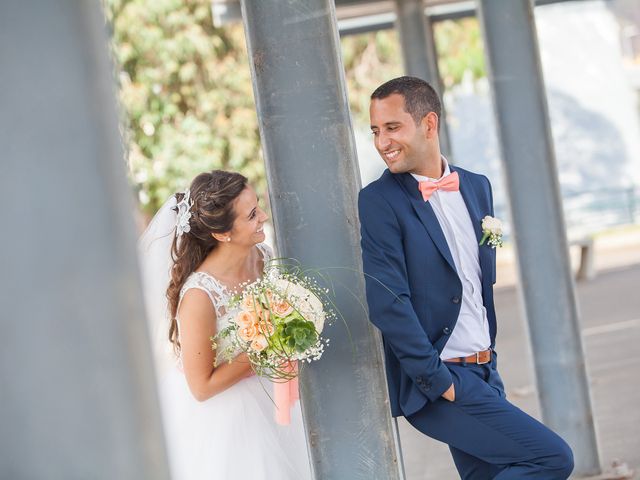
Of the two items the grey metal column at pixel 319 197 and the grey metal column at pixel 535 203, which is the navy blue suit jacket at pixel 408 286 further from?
the grey metal column at pixel 535 203

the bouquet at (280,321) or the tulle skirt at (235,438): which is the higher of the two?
the bouquet at (280,321)

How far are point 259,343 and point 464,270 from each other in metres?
0.86

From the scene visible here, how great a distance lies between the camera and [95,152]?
1756 mm

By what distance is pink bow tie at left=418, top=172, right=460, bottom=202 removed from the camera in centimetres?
451

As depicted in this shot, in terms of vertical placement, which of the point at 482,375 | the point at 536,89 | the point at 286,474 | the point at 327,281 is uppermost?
the point at 536,89

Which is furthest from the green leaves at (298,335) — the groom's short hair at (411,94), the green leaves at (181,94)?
the green leaves at (181,94)

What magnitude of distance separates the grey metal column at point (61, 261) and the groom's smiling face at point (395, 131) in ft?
8.93

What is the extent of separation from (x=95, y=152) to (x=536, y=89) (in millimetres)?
6115

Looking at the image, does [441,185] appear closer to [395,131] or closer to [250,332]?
[395,131]

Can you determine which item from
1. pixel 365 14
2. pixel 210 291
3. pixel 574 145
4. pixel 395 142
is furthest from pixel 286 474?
pixel 574 145

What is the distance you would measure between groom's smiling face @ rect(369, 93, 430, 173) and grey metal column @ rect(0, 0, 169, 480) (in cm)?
272

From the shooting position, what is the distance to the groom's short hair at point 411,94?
14.7 ft

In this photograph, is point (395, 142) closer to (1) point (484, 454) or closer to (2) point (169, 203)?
(1) point (484, 454)

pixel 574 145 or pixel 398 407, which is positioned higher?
pixel 574 145
